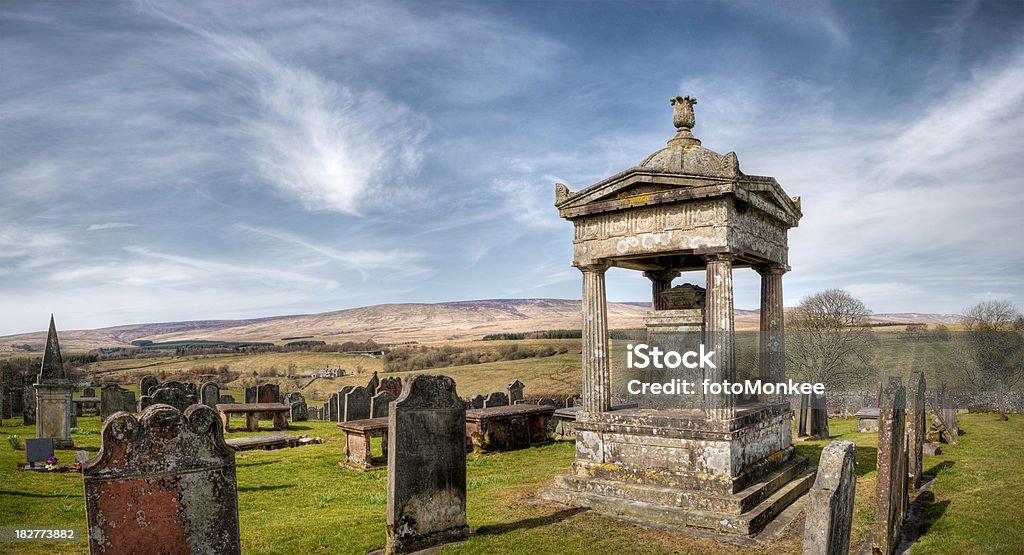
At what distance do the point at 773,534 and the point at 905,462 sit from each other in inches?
92.8

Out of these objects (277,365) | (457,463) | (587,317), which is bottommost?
(277,365)

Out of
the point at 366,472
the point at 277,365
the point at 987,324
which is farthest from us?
the point at 277,365

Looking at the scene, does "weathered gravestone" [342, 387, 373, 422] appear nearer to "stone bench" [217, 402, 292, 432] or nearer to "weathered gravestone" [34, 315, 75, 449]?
"stone bench" [217, 402, 292, 432]

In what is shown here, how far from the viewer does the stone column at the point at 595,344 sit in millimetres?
10352

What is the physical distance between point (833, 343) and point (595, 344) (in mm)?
27855

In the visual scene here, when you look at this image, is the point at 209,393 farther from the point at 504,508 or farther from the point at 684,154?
the point at 684,154

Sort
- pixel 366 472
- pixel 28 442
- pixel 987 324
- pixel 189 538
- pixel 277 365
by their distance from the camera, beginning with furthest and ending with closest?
1. pixel 277 365
2. pixel 987 324
3. pixel 366 472
4. pixel 28 442
5. pixel 189 538

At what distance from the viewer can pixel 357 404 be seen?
22109 mm

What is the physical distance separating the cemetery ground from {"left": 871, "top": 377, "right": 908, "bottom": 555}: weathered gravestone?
0.60m

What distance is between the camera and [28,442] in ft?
40.7

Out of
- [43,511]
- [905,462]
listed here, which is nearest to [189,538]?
[43,511]

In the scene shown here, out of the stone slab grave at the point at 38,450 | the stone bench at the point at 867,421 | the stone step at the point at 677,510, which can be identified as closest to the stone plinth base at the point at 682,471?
the stone step at the point at 677,510

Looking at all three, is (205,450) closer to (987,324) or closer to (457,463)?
(457,463)

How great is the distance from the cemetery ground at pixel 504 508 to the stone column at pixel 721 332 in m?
1.96
